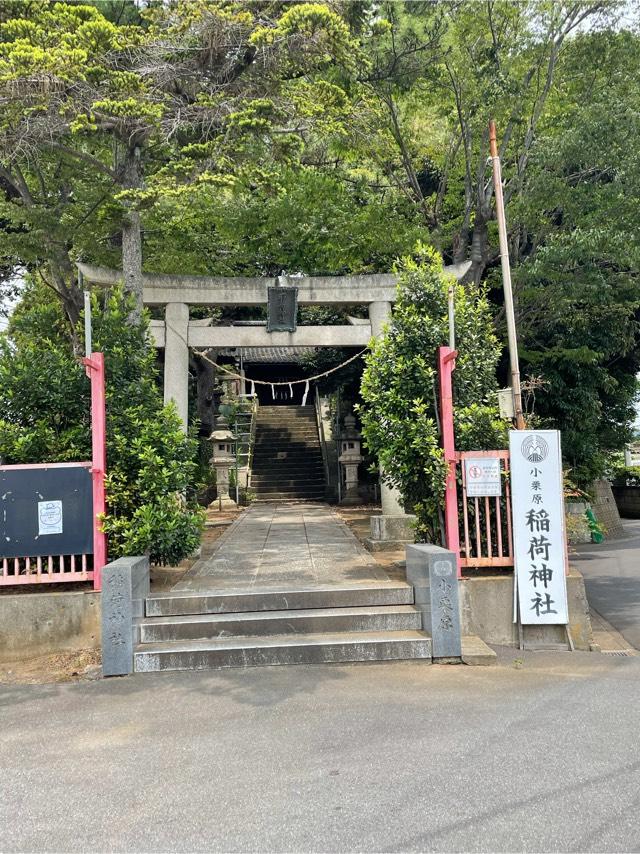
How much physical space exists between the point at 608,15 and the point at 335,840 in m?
13.2

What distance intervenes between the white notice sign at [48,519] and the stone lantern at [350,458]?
12.3m

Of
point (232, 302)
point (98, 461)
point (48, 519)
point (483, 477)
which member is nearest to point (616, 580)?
point (483, 477)

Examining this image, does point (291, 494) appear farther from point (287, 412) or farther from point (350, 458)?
point (287, 412)

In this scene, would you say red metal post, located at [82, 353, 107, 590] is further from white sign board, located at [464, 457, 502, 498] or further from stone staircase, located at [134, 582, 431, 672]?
white sign board, located at [464, 457, 502, 498]

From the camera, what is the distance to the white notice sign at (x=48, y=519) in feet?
20.2

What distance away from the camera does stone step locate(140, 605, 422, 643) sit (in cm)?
588

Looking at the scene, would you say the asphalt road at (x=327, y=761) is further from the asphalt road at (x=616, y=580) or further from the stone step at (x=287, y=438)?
the stone step at (x=287, y=438)

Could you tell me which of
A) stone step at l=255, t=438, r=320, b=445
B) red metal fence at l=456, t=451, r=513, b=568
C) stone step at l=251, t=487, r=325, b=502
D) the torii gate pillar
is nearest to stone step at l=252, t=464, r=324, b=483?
stone step at l=251, t=487, r=325, b=502

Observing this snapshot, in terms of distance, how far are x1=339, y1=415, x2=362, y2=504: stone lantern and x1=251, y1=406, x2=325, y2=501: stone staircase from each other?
1478 millimetres

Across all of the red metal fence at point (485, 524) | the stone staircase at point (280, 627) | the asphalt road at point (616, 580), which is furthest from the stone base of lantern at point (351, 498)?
the stone staircase at point (280, 627)

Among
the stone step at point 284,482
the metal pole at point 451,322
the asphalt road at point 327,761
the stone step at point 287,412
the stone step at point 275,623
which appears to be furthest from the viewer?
the stone step at point 287,412

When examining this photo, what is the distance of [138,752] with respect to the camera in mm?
4000

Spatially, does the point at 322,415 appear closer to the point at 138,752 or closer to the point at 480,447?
the point at 480,447

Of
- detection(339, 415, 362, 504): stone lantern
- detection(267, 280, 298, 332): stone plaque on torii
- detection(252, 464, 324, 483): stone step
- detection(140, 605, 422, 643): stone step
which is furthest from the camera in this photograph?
detection(252, 464, 324, 483): stone step
